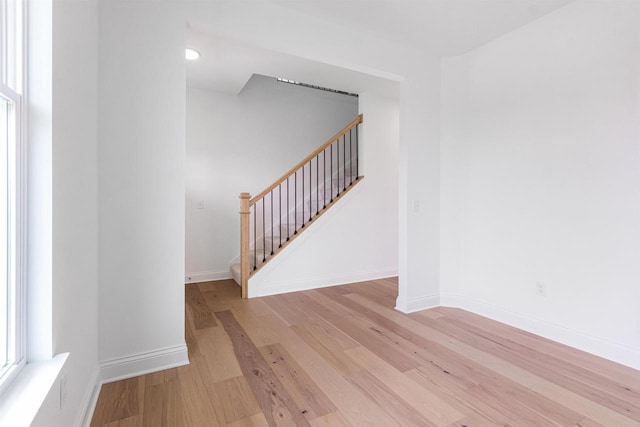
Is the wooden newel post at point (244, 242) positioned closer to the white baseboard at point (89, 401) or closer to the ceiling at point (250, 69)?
the ceiling at point (250, 69)

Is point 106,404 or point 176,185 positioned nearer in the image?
point 106,404

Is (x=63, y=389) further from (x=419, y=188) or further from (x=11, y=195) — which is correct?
(x=419, y=188)

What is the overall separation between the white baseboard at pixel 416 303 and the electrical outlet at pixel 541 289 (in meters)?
0.91

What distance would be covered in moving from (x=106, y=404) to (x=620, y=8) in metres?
3.87

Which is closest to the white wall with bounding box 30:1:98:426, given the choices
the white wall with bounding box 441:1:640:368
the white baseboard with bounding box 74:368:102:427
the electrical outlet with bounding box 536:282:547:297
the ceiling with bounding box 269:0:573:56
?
the white baseboard with bounding box 74:368:102:427

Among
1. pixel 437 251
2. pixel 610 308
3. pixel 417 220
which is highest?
pixel 417 220

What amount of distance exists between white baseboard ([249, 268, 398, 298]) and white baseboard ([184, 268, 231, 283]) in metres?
0.96

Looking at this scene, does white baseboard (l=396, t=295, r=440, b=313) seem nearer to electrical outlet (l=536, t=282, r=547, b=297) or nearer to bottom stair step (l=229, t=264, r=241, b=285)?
electrical outlet (l=536, t=282, r=547, b=297)

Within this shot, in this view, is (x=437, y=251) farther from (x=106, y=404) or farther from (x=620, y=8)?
(x=106, y=404)

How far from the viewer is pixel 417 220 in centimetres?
306


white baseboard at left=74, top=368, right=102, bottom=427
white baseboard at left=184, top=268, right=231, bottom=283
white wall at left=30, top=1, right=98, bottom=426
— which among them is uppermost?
white wall at left=30, top=1, right=98, bottom=426

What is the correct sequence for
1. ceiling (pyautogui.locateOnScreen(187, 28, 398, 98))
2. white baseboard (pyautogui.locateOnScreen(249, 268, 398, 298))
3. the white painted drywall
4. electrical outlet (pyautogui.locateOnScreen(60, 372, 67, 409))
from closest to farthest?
electrical outlet (pyautogui.locateOnScreen(60, 372, 67, 409)) < ceiling (pyautogui.locateOnScreen(187, 28, 398, 98)) < white baseboard (pyautogui.locateOnScreen(249, 268, 398, 298)) < the white painted drywall

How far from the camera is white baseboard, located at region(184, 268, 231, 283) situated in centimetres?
407

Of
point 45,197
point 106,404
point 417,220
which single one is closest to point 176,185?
point 45,197
